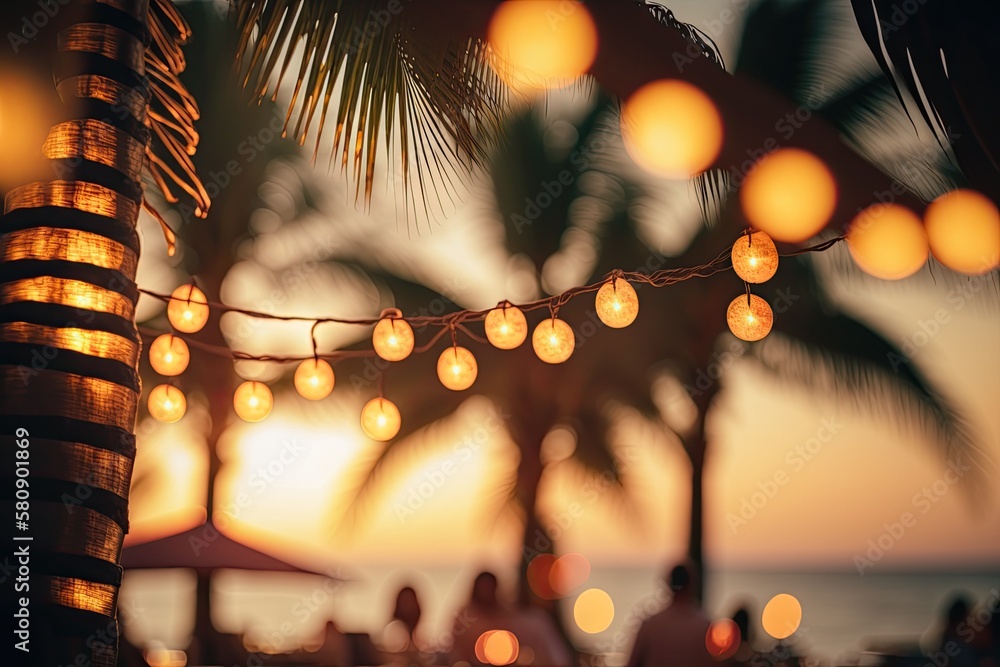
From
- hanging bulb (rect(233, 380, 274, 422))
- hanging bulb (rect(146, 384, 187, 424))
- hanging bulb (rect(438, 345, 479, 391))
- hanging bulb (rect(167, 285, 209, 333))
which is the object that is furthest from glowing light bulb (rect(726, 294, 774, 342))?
hanging bulb (rect(146, 384, 187, 424))

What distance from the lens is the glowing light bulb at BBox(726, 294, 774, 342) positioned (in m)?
4.79

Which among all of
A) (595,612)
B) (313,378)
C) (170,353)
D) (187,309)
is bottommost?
(595,612)

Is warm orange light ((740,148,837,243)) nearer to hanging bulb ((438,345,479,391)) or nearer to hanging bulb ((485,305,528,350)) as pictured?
hanging bulb ((485,305,528,350))

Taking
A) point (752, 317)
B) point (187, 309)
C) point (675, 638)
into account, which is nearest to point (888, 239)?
point (752, 317)

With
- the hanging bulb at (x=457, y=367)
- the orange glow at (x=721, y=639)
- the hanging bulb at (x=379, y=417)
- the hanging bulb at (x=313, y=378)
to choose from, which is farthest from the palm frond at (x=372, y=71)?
the hanging bulb at (x=379, y=417)

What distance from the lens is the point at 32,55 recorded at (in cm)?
302

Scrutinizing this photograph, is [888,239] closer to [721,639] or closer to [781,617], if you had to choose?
[721,639]

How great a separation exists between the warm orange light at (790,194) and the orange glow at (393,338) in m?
2.73

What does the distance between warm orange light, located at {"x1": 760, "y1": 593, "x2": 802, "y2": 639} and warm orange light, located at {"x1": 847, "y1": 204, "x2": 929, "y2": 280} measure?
6.06 metres

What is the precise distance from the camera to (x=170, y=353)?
259 inches

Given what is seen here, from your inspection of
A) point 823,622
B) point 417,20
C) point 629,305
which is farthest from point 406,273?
point 823,622

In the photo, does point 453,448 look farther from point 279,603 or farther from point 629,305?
point 279,603

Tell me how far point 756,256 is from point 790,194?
0.98 meters

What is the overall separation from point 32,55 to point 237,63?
44.2 inches
